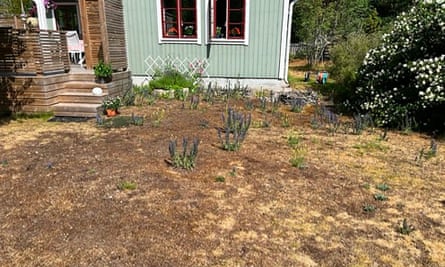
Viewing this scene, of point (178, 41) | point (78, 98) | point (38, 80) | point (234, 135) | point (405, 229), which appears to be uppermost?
point (178, 41)

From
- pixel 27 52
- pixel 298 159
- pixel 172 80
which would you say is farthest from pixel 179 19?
pixel 298 159

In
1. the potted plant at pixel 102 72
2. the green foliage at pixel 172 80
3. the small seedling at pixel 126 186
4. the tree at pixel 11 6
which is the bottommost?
the small seedling at pixel 126 186

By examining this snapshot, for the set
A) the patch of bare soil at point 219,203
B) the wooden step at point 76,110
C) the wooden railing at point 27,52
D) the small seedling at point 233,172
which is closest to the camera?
the patch of bare soil at point 219,203

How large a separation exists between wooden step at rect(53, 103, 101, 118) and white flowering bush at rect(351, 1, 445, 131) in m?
5.14

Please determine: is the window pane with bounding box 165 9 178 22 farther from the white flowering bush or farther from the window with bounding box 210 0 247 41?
the white flowering bush

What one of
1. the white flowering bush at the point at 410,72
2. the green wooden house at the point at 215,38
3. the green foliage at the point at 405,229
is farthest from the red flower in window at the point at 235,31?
the green foliage at the point at 405,229

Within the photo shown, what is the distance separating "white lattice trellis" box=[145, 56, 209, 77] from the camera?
845 centimetres

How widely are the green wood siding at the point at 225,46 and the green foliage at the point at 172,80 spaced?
462 mm

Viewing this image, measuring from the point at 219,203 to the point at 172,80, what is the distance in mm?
5617

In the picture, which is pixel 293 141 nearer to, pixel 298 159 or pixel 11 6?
pixel 298 159

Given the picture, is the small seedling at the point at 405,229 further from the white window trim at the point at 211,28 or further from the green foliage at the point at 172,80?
the white window trim at the point at 211,28

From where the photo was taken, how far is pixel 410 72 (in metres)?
5.39

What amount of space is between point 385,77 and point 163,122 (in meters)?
4.17

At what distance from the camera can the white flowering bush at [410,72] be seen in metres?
4.88
